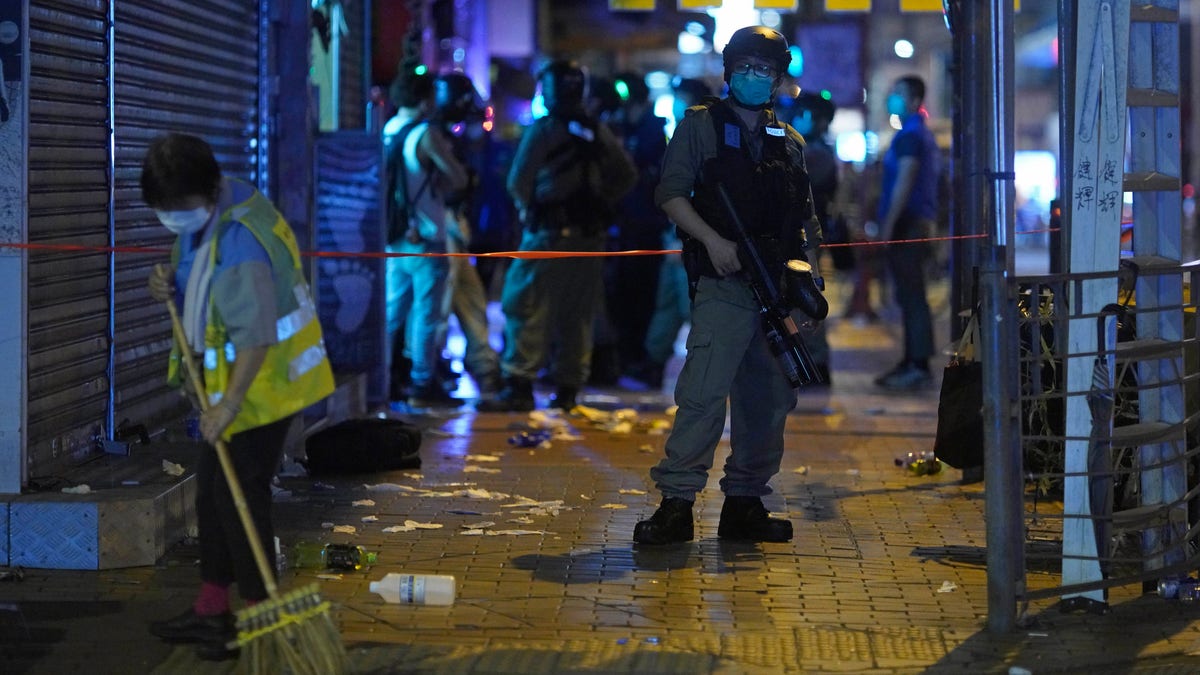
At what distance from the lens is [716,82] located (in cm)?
1852

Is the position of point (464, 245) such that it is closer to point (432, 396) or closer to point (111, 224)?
point (432, 396)

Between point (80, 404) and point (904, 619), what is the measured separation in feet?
11.7

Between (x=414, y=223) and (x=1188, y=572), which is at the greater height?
(x=414, y=223)

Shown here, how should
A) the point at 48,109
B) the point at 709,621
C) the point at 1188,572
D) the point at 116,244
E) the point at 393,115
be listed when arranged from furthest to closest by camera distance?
the point at 393,115 → the point at 116,244 → the point at 48,109 → the point at 1188,572 → the point at 709,621

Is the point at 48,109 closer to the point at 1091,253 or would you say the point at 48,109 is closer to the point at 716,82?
the point at 1091,253

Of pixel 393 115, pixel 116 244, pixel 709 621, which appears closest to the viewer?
pixel 709 621

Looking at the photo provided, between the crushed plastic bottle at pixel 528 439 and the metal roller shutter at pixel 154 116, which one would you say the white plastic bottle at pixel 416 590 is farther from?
the crushed plastic bottle at pixel 528 439

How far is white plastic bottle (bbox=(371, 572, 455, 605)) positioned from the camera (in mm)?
5684

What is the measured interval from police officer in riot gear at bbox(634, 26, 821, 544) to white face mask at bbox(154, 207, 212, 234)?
2158 mm

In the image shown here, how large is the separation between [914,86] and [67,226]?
7686mm

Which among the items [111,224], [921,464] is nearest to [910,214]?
[921,464]

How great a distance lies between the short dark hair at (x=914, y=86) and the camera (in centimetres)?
1266

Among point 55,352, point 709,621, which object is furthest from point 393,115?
point 709,621

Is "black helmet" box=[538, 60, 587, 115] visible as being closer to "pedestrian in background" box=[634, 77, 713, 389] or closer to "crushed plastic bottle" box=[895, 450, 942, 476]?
"pedestrian in background" box=[634, 77, 713, 389]
